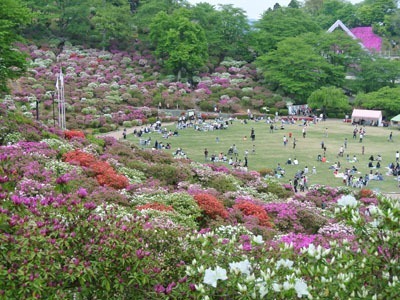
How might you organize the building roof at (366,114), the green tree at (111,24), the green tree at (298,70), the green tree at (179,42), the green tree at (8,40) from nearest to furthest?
the green tree at (8,40) → the building roof at (366,114) → the green tree at (298,70) → the green tree at (179,42) → the green tree at (111,24)

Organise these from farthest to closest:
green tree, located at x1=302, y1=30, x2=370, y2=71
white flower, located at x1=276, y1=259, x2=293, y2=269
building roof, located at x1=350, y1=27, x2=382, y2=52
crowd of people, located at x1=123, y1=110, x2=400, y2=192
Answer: building roof, located at x1=350, y1=27, x2=382, y2=52 < green tree, located at x1=302, y1=30, x2=370, y2=71 < crowd of people, located at x1=123, y1=110, x2=400, y2=192 < white flower, located at x1=276, y1=259, x2=293, y2=269

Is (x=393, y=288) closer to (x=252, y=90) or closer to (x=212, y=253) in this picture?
(x=212, y=253)

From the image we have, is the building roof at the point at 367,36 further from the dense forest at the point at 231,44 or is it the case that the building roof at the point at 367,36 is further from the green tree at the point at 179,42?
the green tree at the point at 179,42

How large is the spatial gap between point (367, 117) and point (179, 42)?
832 inches

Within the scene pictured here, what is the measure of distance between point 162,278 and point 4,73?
18.9 meters

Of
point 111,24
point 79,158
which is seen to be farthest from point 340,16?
point 79,158

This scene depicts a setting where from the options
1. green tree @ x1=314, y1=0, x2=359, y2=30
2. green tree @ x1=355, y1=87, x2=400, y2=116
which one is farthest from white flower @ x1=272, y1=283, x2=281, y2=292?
green tree @ x1=314, y1=0, x2=359, y2=30

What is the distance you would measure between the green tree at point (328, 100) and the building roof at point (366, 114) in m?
2.25

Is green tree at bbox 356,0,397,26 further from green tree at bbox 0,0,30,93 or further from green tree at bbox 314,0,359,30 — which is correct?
green tree at bbox 0,0,30,93

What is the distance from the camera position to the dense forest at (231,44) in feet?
164

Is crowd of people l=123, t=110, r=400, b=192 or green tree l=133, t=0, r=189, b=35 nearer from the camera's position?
crowd of people l=123, t=110, r=400, b=192

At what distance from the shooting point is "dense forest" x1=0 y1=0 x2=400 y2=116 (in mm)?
49969

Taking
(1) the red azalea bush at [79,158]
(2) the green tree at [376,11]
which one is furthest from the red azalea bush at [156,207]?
(2) the green tree at [376,11]

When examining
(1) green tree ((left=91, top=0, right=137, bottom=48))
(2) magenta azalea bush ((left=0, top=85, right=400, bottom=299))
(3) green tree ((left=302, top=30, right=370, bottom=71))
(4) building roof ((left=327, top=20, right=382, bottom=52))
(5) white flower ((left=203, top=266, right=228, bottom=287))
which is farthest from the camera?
(4) building roof ((left=327, top=20, right=382, bottom=52))
